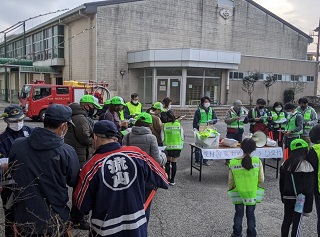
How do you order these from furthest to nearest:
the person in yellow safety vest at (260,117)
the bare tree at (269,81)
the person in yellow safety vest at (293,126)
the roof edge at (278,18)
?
the roof edge at (278,18), the bare tree at (269,81), the person in yellow safety vest at (260,117), the person in yellow safety vest at (293,126)

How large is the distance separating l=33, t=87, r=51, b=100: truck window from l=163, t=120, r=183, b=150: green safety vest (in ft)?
39.3

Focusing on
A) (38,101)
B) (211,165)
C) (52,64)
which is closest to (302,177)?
(211,165)

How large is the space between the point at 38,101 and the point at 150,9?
1180 cm

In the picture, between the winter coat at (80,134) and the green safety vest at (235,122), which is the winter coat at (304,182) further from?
the green safety vest at (235,122)

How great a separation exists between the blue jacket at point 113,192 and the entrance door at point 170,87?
63.7 feet

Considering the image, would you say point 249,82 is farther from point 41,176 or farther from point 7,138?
point 41,176

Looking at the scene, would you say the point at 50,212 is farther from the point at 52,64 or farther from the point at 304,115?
the point at 52,64

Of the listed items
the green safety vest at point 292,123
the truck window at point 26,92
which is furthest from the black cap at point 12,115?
the truck window at point 26,92

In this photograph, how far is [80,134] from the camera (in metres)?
4.10

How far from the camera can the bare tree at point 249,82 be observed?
2356 cm

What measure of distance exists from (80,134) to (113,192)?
208 cm

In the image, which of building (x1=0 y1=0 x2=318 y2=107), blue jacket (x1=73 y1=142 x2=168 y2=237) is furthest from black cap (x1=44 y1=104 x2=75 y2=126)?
building (x1=0 y1=0 x2=318 y2=107)

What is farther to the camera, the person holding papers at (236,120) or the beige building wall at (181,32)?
the beige building wall at (181,32)

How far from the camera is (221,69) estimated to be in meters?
23.3
